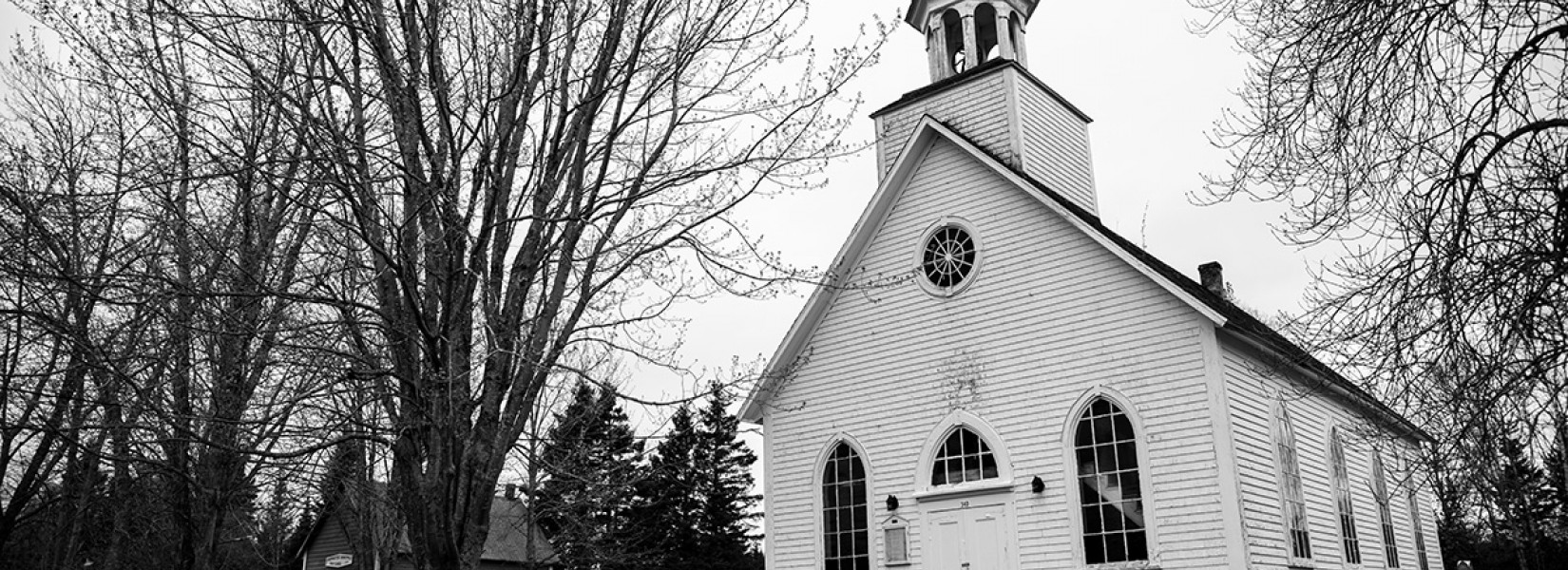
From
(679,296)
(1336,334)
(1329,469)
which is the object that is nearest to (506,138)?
(679,296)

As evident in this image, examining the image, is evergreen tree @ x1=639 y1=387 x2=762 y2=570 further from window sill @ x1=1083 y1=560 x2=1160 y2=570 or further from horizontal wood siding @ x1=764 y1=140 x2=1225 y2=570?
window sill @ x1=1083 y1=560 x2=1160 y2=570

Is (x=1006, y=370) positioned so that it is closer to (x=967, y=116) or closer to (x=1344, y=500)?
(x=967, y=116)

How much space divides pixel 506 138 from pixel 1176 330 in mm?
9231

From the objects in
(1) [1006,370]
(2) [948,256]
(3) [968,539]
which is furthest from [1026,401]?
(2) [948,256]

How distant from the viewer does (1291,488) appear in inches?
536

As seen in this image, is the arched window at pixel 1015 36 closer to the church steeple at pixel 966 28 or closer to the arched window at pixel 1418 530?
the church steeple at pixel 966 28

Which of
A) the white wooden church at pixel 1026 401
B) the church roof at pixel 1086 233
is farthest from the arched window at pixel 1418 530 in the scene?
the church roof at pixel 1086 233

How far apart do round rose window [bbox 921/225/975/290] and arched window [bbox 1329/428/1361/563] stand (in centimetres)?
623

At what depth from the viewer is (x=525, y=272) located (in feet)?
22.0

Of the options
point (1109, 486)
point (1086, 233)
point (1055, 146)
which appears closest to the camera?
point (1109, 486)

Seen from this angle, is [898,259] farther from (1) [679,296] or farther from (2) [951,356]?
(1) [679,296]

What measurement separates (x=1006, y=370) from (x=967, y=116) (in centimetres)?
471

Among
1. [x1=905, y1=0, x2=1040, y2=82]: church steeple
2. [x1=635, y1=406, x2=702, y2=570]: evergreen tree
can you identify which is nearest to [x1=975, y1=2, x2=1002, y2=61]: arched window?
[x1=905, y1=0, x2=1040, y2=82]: church steeple

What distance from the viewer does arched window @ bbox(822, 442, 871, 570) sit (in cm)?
1484
